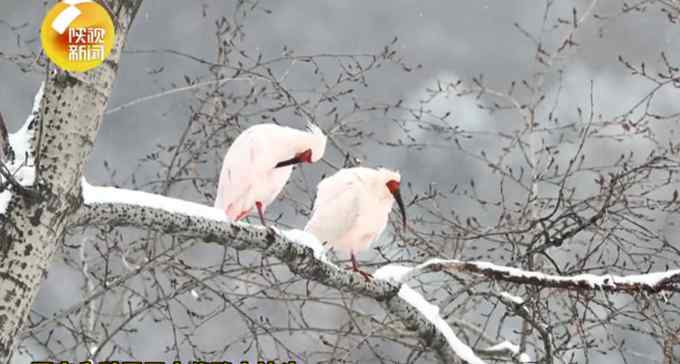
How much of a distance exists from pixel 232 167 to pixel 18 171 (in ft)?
6.79

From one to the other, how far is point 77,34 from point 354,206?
6.34 feet

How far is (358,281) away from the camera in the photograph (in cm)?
306

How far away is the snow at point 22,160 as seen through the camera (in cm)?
221

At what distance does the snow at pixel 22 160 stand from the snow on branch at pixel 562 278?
1.49 meters

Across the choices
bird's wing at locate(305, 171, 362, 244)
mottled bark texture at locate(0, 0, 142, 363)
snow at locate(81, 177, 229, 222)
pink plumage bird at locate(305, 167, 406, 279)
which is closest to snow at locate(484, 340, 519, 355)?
pink plumage bird at locate(305, 167, 406, 279)

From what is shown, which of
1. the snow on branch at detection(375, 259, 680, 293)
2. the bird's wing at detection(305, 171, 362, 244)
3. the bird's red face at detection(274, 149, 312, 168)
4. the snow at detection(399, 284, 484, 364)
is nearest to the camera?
the snow on branch at detection(375, 259, 680, 293)

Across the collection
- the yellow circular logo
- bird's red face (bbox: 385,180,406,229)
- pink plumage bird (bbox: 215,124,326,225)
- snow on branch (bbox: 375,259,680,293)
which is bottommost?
snow on branch (bbox: 375,259,680,293)

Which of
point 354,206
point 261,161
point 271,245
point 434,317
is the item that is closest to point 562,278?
point 434,317

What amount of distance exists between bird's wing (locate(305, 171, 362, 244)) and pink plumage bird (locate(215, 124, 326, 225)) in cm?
27

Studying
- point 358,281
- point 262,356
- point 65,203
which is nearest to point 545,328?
point 358,281

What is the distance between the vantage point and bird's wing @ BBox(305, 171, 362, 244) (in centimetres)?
421

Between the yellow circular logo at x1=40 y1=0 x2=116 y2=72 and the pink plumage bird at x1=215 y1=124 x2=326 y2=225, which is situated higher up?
the pink plumage bird at x1=215 y1=124 x2=326 y2=225

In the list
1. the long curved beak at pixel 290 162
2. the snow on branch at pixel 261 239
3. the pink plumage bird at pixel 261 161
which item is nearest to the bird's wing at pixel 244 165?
the pink plumage bird at pixel 261 161

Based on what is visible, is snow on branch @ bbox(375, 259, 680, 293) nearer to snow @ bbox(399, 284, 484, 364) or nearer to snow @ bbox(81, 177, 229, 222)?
snow @ bbox(399, 284, 484, 364)
